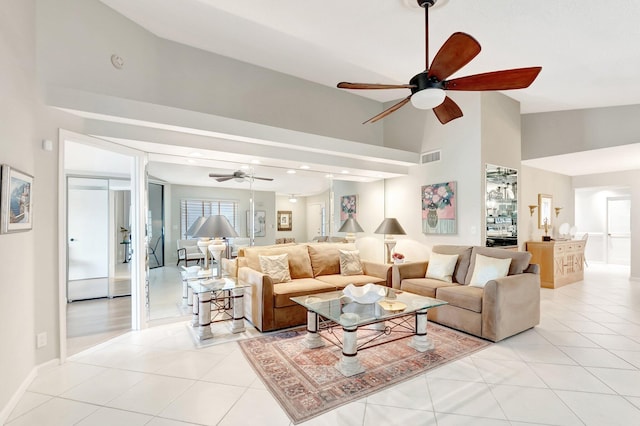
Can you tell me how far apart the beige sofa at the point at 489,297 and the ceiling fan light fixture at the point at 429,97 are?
206 cm

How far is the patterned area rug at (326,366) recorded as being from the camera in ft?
7.31

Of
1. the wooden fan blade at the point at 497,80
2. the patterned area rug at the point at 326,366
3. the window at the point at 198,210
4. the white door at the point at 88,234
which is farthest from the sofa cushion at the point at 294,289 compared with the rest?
the white door at the point at 88,234

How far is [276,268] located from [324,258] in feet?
3.13

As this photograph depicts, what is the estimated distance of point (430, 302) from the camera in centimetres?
312

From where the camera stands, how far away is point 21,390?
2.29 m

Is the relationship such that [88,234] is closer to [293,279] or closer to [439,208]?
[293,279]

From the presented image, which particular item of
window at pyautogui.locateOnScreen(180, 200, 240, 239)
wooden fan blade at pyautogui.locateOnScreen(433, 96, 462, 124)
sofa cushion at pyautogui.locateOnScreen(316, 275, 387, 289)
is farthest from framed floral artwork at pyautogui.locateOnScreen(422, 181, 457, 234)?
window at pyautogui.locateOnScreen(180, 200, 240, 239)

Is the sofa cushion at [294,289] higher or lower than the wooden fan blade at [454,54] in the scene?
lower

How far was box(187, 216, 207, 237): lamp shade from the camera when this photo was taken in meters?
3.83

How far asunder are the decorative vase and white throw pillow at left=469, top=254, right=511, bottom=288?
129cm

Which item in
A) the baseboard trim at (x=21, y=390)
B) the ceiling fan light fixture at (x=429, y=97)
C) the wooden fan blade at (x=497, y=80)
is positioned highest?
the wooden fan blade at (x=497, y=80)

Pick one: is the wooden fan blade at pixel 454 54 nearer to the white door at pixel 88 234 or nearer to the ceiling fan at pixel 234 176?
the ceiling fan at pixel 234 176

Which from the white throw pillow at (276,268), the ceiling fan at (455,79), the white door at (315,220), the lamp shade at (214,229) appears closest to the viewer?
the ceiling fan at (455,79)

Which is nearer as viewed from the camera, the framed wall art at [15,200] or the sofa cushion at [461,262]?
the framed wall art at [15,200]
